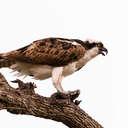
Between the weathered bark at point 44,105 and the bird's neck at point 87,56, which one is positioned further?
the bird's neck at point 87,56

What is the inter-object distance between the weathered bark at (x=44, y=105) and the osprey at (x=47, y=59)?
19 centimetres

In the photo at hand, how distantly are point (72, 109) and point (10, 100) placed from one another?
0.97m

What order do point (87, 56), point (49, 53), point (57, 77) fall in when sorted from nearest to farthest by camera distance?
1. point (57, 77)
2. point (49, 53)
3. point (87, 56)

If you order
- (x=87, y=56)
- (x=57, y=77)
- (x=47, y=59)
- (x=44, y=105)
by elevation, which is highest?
(x=87, y=56)

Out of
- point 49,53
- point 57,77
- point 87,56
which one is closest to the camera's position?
point 57,77

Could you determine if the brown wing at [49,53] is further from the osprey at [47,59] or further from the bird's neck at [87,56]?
the bird's neck at [87,56]

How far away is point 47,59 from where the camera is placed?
748cm

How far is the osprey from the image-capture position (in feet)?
24.5

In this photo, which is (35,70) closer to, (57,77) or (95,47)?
(57,77)

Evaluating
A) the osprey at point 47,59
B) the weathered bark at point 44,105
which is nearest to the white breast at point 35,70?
the osprey at point 47,59

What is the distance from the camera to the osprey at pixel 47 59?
7.46m

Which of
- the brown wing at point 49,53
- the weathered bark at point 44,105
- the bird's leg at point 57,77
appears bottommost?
the weathered bark at point 44,105

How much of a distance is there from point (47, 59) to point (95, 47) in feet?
2.80

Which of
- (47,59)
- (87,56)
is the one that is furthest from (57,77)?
(87,56)
